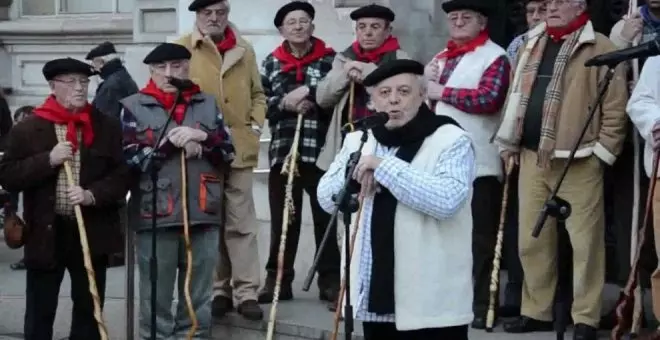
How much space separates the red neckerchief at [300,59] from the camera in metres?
9.08

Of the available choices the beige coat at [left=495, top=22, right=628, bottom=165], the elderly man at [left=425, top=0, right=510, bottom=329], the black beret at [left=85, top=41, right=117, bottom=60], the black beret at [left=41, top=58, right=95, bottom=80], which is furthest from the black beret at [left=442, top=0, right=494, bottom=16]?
the black beret at [left=85, top=41, right=117, bottom=60]

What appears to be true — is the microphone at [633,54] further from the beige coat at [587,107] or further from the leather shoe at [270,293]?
the leather shoe at [270,293]

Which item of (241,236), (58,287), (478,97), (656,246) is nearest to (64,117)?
(58,287)

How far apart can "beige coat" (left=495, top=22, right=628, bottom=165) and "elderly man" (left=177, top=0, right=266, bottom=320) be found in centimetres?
193

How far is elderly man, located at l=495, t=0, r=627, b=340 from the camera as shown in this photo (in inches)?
316

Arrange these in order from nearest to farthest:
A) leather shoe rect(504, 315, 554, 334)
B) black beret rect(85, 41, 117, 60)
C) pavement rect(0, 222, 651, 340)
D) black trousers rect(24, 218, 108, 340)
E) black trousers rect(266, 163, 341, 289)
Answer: black trousers rect(24, 218, 108, 340)
leather shoe rect(504, 315, 554, 334)
pavement rect(0, 222, 651, 340)
black trousers rect(266, 163, 341, 289)
black beret rect(85, 41, 117, 60)

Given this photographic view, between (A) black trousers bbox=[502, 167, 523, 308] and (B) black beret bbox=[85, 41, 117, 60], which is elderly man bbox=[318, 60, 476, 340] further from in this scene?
(B) black beret bbox=[85, 41, 117, 60]

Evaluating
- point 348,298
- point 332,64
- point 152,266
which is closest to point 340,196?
point 348,298

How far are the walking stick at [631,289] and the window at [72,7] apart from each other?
7585 mm

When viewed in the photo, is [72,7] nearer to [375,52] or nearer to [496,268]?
[375,52]

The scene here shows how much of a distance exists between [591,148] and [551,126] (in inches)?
9.6

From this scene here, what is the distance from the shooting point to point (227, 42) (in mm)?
8938

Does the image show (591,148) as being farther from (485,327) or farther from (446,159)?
(446,159)

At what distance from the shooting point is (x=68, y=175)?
314 inches
